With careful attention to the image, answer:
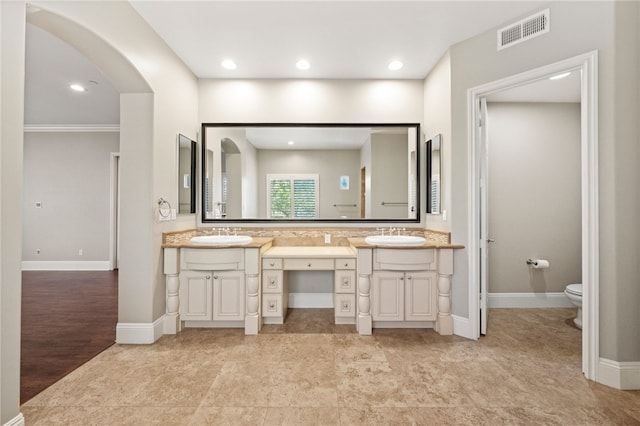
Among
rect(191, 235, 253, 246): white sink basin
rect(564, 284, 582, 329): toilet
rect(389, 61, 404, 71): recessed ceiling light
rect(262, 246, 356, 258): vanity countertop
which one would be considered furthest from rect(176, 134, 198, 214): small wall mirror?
rect(564, 284, 582, 329): toilet

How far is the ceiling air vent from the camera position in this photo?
90.6 inches

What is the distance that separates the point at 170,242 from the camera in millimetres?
2908

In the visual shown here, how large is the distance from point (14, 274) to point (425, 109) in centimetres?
356

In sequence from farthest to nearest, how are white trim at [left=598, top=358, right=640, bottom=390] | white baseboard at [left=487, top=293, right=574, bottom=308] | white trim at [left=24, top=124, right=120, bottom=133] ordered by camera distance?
white trim at [left=24, top=124, right=120, bottom=133] < white baseboard at [left=487, top=293, right=574, bottom=308] < white trim at [left=598, top=358, right=640, bottom=390]

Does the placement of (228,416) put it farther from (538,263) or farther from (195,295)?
(538,263)

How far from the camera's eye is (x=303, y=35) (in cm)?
267

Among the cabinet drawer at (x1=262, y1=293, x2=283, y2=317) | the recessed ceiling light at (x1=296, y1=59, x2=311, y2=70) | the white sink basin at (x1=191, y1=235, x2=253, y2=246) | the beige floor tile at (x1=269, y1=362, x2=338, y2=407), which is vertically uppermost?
the recessed ceiling light at (x1=296, y1=59, x2=311, y2=70)

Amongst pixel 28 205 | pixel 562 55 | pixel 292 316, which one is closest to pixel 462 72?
pixel 562 55

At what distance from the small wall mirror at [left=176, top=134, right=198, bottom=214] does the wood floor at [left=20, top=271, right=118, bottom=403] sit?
52.7 inches

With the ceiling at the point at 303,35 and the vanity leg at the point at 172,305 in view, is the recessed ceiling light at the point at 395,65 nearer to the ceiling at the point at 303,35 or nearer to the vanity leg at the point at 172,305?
the ceiling at the point at 303,35

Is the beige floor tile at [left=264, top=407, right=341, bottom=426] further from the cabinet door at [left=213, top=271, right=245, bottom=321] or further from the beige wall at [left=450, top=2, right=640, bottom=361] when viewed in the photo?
the beige wall at [left=450, top=2, right=640, bottom=361]

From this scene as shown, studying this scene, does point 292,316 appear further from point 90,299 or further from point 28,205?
point 28,205

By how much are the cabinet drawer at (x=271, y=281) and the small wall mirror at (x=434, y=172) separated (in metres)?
1.71

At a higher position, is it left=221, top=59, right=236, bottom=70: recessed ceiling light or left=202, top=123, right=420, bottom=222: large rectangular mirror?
left=221, top=59, right=236, bottom=70: recessed ceiling light
